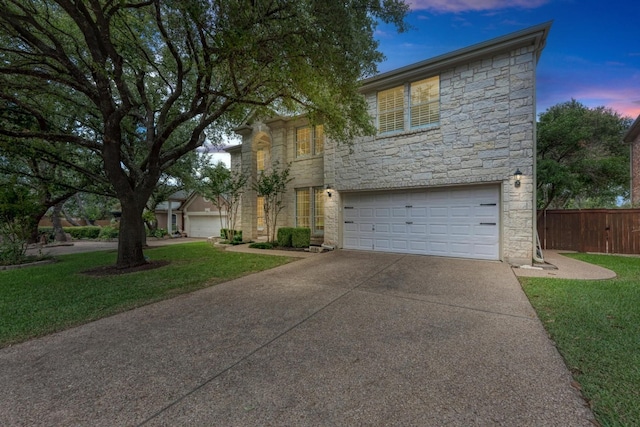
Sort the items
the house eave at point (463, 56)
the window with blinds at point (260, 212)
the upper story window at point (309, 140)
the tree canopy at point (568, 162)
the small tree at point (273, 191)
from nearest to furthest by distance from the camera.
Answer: the house eave at point (463, 56) < the tree canopy at point (568, 162) < the small tree at point (273, 191) < the upper story window at point (309, 140) < the window with blinds at point (260, 212)

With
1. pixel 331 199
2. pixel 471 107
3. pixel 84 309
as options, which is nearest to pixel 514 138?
pixel 471 107

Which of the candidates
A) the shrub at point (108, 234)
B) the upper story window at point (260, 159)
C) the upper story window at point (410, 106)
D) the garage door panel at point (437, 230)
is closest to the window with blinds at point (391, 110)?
the upper story window at point (410, 106)

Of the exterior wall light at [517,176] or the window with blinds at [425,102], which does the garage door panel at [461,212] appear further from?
the window with blinds at [425,102]

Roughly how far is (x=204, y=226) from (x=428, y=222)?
19297mm

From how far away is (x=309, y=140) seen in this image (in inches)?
477

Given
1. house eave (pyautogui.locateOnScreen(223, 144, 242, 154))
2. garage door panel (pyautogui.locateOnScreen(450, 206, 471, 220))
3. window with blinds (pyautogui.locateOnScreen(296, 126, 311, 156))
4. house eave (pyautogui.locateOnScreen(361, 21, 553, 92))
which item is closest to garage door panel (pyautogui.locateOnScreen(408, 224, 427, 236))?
garage door panel (pyautogui.locateOnScreen(450, 206, 471, 220))

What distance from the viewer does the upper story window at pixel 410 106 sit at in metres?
8.32

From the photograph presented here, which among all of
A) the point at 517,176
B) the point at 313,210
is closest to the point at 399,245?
the point at 517,176

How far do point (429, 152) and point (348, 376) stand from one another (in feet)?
24.8

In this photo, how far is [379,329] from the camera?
3271 millimetres

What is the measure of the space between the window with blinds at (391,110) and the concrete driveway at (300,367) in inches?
253

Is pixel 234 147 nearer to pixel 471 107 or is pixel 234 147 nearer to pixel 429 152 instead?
pixel 429 152

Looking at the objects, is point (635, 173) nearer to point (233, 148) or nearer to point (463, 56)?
point (463, 56)

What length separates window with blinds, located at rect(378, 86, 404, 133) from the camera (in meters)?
8.88
